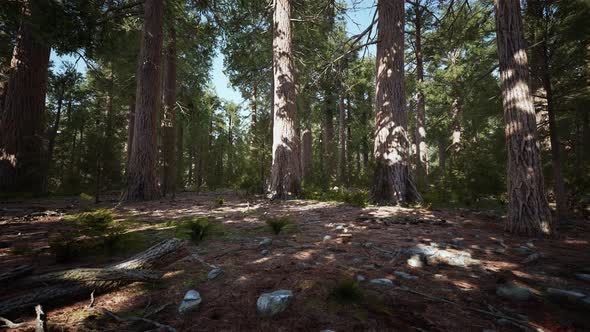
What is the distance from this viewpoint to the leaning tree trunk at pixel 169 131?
31.3 feet

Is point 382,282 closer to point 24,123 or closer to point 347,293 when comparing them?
point 347,293

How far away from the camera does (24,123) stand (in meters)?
8.26

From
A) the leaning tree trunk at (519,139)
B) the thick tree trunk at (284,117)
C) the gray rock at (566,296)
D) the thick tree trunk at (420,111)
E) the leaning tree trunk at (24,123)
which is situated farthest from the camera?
the thick tree trunk at (420,111)

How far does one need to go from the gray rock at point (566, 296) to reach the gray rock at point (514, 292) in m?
0.12

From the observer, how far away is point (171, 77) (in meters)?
10.7

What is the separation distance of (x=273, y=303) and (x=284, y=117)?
6.89m

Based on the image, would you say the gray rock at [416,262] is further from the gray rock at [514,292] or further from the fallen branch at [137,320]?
the fallen branch at [137,320]

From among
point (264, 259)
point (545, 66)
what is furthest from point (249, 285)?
point (545, 66)

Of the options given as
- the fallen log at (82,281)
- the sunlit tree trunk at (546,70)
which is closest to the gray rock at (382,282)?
the fallen log at (82,281)

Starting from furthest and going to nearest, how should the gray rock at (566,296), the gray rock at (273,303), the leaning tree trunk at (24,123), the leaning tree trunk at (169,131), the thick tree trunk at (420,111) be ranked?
the thick tree trunk at (420,111) < the leaning tree trunk at (169,131) < the leaning tree trunk at (24,123) < the gray rock at (566,296) < the gray rock at (273,303)

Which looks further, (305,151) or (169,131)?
(305,151)

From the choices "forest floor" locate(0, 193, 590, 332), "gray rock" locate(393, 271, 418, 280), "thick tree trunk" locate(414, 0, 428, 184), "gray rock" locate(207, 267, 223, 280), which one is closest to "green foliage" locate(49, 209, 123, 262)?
"forest floor" locate(0, 193, 590, 332)

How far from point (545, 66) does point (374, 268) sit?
6.98 meters

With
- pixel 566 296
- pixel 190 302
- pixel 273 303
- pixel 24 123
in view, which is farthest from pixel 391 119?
pixel 24 123
